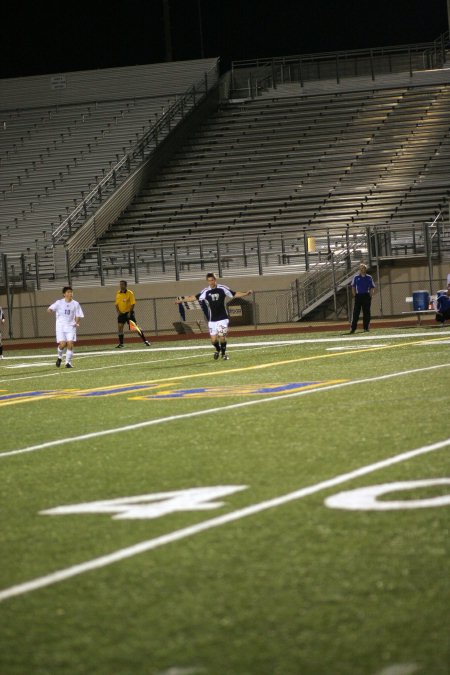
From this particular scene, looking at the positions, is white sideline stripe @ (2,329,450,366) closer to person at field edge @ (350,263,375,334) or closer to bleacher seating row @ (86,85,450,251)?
person at field edge @ (350,263,375,334)

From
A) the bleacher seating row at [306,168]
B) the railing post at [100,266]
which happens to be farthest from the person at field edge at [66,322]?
the bleacher seating row at [306,168]

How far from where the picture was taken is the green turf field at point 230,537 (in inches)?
177

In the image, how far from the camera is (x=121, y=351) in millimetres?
29344

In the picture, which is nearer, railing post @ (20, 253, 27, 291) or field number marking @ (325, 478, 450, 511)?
field number marking @ (325, 478, 450, 511)

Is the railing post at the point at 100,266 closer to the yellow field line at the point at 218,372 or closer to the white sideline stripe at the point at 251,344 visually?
the white sideline stripe at the point at 251,344

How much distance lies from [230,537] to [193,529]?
31 cm

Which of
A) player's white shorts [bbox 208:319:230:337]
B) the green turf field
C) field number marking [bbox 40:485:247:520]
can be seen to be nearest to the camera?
the green turf field

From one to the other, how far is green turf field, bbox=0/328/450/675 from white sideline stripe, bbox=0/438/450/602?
2 cm

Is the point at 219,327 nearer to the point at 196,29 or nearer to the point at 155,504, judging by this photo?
the point at 155,504

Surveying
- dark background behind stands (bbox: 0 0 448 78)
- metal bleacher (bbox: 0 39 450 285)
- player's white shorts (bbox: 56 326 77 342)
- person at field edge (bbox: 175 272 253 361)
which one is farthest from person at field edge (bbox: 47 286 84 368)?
dark background behind stands (bbox: 0 0 448 78)

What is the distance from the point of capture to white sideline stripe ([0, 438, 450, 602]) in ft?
18.5

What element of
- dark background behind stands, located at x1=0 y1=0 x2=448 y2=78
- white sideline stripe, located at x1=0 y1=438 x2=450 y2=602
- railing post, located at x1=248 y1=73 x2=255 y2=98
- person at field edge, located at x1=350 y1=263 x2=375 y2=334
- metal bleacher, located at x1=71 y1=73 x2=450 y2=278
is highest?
dark background behind stands, located at x1=0 y1=0 x2=448 y2=78

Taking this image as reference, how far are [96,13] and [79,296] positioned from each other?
18.7 meters

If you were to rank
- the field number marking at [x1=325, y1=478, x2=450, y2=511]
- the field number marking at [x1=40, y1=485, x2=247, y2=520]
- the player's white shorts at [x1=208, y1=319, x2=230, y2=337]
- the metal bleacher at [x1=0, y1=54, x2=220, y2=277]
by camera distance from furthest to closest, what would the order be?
the metal bleacher at [x1=0, y1=54, x2=220, y2=277], the player's white shorts at [x1=208, y1=319, x2=230, y2=337], the field number marking at [x1=40, y1=485, x2=247, y2=520], the field number marking at [x1=325, y1=478, x2=450, y2=511]
